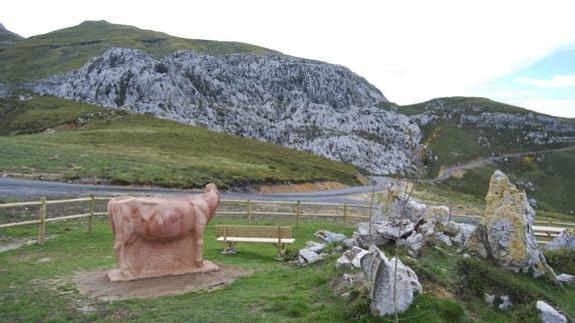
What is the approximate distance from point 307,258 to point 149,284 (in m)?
4.65

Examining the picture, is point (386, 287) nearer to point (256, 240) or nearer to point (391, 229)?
point (391, 229)

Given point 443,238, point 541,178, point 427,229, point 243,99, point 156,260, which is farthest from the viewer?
point 243,99

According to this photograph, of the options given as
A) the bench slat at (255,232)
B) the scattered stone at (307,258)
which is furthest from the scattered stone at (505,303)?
the bench slat at (255,232)

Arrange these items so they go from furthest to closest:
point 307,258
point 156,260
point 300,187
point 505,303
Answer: point 300,187
point 307,258
point 156,260
point 505,303

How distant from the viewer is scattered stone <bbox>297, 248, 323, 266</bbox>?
13688 millimetres

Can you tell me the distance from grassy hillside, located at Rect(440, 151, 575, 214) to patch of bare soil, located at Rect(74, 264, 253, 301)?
97831mm

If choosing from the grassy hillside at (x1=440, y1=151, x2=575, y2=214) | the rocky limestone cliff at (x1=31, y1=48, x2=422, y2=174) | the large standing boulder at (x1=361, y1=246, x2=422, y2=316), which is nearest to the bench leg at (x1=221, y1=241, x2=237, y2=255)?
the large standing boulder at (x1=361, y1=246, x2=422, y2=316)

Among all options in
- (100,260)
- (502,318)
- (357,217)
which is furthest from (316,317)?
(357,217)

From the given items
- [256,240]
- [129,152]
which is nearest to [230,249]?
[256,240]

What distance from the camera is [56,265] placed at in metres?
13.3

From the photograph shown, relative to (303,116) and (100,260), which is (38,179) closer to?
(100,260)

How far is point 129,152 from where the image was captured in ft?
173

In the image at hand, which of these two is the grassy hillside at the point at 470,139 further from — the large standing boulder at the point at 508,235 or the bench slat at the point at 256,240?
the large standing boulder at the point at 508,235

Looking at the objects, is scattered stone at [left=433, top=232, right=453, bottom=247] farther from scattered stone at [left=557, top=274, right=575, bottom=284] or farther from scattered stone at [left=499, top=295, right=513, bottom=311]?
scattered stone at [left=499, top=295, right=513, bottom=311]
